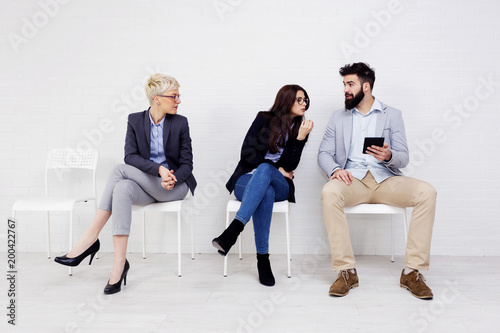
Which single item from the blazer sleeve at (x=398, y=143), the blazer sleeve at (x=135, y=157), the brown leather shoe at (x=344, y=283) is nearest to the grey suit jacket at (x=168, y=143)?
the blazer sleeve at (x=135, y=157)

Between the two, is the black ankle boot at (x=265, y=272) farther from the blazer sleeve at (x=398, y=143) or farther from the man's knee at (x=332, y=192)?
the blazer sleeve at (x=398, y=143)

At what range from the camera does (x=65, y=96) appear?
3.25 metres

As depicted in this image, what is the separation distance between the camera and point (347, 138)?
8.68 feet

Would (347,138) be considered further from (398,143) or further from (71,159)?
(71,159)

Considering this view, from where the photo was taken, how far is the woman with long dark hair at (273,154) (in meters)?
2.43

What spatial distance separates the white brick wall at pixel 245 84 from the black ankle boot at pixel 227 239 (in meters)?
0.94

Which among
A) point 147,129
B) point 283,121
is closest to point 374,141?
point 283,121

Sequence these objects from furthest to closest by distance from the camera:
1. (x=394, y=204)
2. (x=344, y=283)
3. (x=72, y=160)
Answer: (x=72, y=160) → (x=394, y=204) → (x=344, y=283)

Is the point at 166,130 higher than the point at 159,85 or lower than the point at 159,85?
lower

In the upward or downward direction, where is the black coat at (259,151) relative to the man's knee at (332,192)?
upward

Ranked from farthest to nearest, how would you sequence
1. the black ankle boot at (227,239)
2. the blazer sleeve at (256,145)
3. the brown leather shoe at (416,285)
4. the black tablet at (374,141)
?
the blazer sleeve at (256,145) < the black tablet at (374,141) < the black ankle boot at (227,239) < the brown leather shoe at (416,285)

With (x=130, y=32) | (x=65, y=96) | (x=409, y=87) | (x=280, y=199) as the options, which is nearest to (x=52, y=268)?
(x=65, y=96)

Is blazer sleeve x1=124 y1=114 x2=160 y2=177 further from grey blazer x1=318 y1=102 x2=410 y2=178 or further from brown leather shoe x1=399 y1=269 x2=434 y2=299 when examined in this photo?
brown leather shoe x1=399 y1=269 x2=434 y2=299

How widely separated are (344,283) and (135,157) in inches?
53.0
